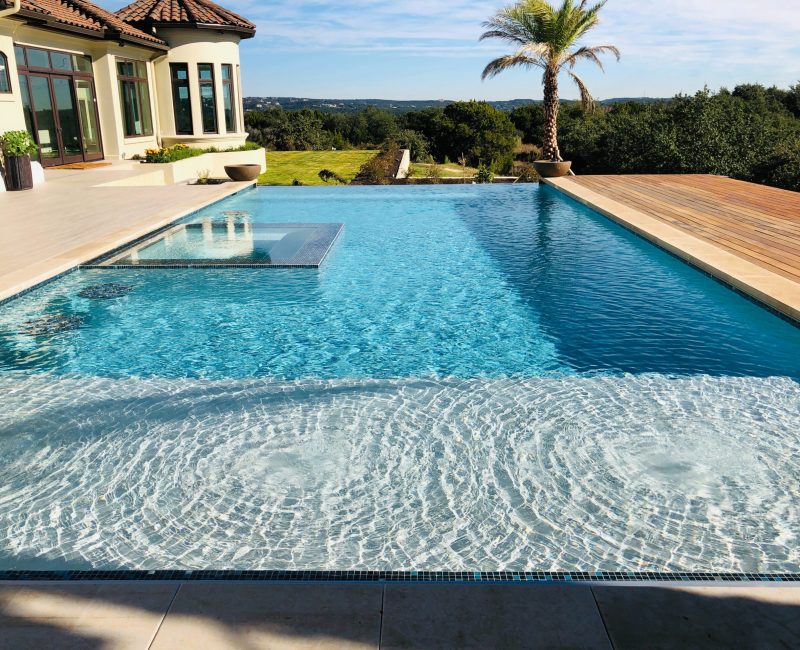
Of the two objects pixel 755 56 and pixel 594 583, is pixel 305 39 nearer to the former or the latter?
pixel 755 56

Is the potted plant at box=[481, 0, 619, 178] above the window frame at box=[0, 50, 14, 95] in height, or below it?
above

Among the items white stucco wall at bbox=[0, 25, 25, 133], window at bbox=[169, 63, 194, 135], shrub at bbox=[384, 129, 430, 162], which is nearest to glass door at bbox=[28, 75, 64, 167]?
white stucco wall at bbox=[0, 25, 25, 133]

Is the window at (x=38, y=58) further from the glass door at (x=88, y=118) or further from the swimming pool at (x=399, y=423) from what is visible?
the swimming pool at (x=399, y=423)

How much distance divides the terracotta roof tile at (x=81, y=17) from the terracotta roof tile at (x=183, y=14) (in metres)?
1.13

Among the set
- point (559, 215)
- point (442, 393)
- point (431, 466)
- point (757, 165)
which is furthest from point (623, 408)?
point (757, 165)

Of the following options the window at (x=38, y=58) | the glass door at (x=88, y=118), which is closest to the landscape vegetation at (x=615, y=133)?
the glass door at (x=88, y=118)

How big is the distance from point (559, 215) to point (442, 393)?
9480mm

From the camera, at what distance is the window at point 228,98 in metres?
23.0

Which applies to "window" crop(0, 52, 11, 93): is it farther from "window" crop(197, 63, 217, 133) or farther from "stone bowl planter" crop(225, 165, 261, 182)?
"window" crop(197, 63, 217, 133)

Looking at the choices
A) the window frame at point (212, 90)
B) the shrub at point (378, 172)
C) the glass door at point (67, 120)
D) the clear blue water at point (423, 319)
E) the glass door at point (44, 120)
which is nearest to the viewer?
the clear blue water at point (423, 319)

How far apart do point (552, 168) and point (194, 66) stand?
12.5 m

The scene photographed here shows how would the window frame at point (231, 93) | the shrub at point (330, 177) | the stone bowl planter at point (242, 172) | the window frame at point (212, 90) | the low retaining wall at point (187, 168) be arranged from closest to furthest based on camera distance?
the low retaining wall at point (187, 168) < the stone bowl planter at point (242, 172) < the window frame at point (212, 90) < the shrub at point (330, 177) < the window frame at point (231, 93)

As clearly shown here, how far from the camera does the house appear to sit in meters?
16.1

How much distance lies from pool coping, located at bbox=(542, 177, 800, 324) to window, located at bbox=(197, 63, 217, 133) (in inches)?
594
